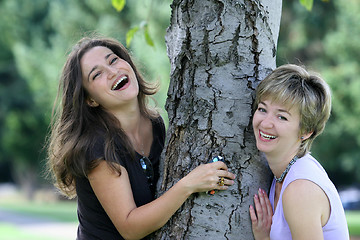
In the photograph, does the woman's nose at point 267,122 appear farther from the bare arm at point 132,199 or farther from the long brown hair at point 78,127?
the long brown hair at point 78,127

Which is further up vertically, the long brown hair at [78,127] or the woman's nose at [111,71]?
the woman's nose at [111,71]

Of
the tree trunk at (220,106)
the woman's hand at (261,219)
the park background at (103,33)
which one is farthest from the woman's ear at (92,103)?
the park background at (103,33)

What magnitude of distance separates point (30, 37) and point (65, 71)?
2211cm

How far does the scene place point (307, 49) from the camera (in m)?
19.8

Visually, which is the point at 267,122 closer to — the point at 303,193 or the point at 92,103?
the point at 303,193

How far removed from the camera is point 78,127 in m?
2.61

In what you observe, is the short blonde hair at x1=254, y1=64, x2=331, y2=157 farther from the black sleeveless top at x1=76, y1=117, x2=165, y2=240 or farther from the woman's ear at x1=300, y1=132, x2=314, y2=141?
the black sleeveless top at x1=76, y1=117, x2=165, y2=240

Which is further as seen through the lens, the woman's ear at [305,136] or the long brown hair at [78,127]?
the long brown hair at [78,127]

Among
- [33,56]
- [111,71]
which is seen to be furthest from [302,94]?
[33,56]

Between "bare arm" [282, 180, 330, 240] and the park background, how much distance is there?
301 inches

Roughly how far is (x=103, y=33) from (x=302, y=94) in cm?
932

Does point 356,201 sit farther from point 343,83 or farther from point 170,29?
point 170,29

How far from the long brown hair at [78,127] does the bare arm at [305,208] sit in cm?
84

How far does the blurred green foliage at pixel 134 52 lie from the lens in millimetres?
15508
